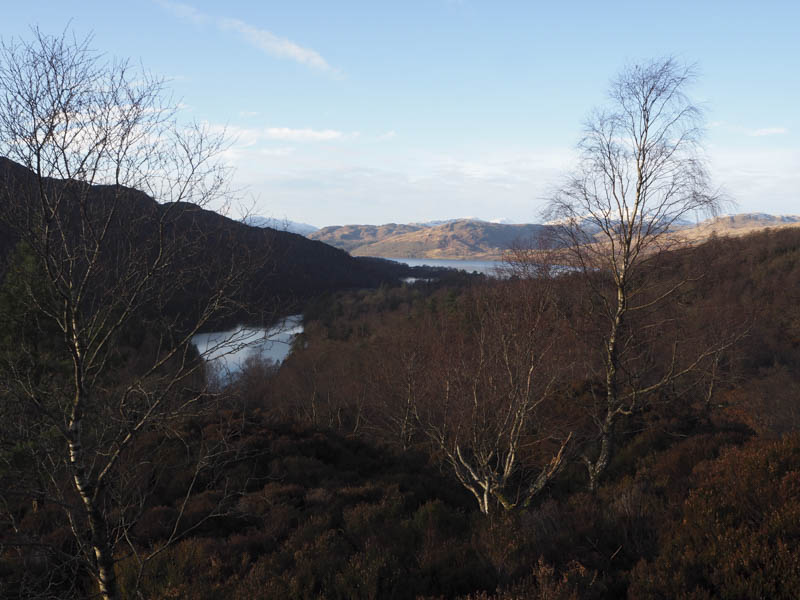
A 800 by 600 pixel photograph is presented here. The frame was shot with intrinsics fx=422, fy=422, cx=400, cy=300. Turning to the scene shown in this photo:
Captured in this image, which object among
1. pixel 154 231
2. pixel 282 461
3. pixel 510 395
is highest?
pixel 154 231

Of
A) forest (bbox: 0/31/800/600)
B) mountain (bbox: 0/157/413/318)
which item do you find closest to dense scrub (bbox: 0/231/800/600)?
forest (bbox: 0/31/800/600)

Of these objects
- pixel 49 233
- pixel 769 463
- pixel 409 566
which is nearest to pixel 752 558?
pixel 769 463

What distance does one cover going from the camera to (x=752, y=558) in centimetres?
405

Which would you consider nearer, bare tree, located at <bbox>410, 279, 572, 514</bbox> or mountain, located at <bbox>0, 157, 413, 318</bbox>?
mountain, located at <bbox>0, 157, 413, 318</bbox>

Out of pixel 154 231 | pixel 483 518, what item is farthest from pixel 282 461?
pixel 154 231

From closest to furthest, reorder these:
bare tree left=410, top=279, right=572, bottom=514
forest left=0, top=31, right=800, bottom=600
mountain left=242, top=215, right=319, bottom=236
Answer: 1. forest left=0, top=31, right=800, bottom=600
2. mountain left=242, top=215, right=319, bottom=236
3. bare tree left=410, top=279, right=572, bottom=514

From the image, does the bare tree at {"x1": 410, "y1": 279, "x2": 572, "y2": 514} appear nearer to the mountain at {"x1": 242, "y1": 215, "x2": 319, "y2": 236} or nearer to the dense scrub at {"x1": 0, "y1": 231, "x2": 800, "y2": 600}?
the dense scrub at {"x1": 0, "y1": 231, "x2": 800, "y2": 600}

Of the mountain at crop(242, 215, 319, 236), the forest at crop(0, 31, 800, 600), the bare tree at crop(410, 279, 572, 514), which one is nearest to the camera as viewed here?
the forest at crop(0, 31, 800, 600)

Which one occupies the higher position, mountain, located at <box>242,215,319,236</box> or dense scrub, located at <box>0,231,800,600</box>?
mountain, located at <box>242,215,319,236</box>

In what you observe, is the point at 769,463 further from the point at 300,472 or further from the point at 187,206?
the point at 300,472

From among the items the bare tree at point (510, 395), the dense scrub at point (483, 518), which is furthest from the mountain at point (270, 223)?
the bare tree at point (510, 395)

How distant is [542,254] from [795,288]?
121 feet

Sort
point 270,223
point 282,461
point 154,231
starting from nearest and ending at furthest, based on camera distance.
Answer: point 154,231 → point 270,223 → point 282,461

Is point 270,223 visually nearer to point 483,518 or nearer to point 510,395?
point 510,395
